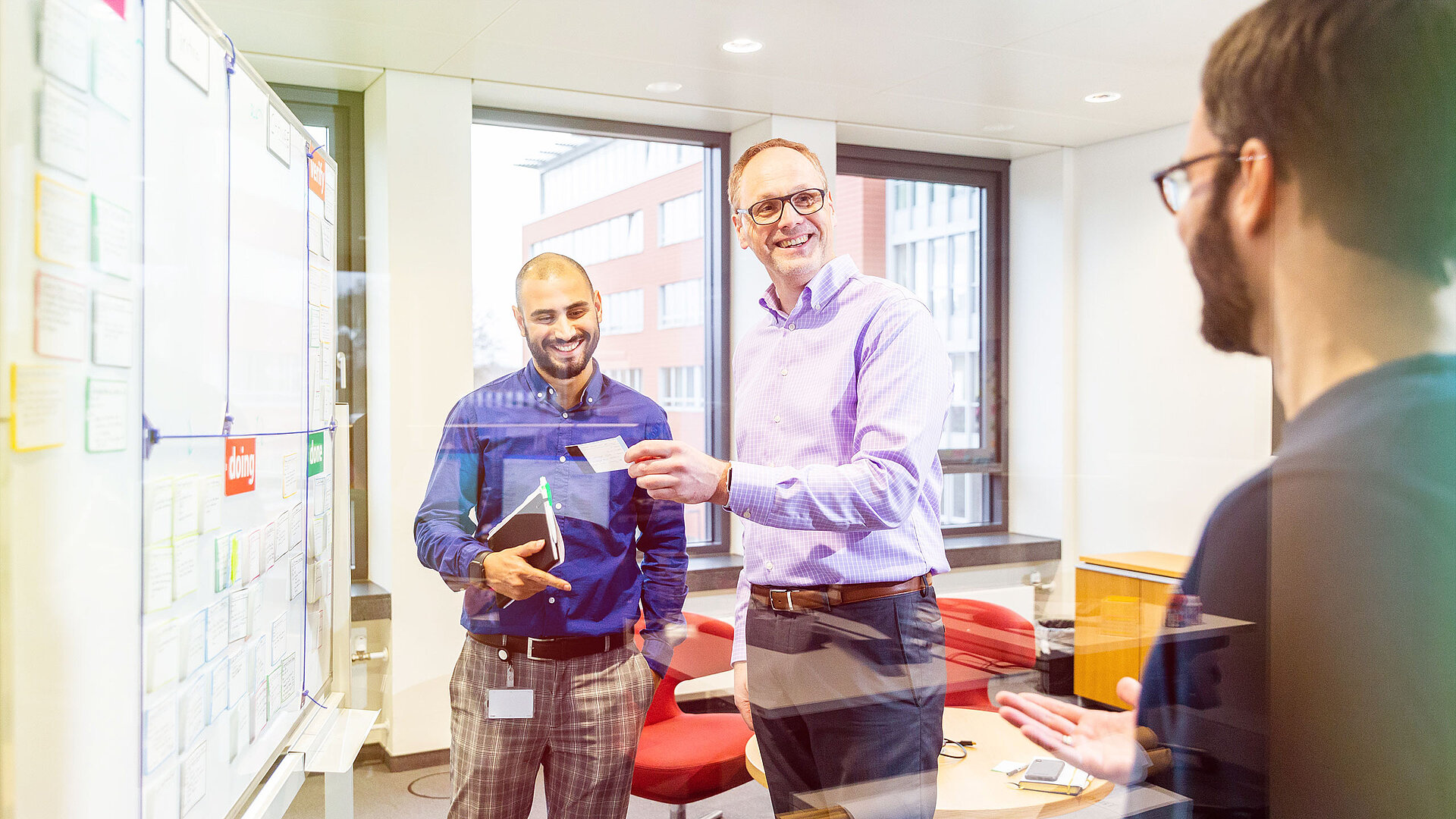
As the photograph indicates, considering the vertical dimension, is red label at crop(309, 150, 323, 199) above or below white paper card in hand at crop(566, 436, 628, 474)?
above

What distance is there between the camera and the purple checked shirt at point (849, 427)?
5.02 feet

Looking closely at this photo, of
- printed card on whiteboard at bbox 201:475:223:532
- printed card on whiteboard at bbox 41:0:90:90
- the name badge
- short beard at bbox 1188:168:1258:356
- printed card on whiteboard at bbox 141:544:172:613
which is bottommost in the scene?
the name badge

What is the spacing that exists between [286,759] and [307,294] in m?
0.84

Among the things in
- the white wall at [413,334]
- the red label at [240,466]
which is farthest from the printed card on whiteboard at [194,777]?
the white wall at [413,334]

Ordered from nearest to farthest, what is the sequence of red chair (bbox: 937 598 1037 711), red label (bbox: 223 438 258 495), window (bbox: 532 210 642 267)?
red label (bbox: 223 438 258 495) < window (bbox: 532 210 642 267) < red chair (bbox: 937 598 1037 711)

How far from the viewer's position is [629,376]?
2.10 metres

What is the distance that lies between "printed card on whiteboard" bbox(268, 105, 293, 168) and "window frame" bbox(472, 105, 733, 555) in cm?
83

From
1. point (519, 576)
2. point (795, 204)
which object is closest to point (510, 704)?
point (519, 576)

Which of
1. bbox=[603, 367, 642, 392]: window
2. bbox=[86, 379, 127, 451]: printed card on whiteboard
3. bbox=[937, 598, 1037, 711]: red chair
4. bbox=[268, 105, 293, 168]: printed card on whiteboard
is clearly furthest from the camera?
bbox=[937, 598, 1037, 711]: red chair

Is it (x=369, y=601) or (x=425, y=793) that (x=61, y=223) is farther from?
(x=425, y=793)

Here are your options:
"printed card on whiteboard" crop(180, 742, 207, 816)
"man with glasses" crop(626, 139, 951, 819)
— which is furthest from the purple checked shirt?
"printed card on whiteboard" crop(180, 742, 207, 816)

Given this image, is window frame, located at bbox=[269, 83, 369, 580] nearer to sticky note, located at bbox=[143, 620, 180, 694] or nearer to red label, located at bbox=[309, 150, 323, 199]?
red label, located at bbox=[309, 150, 323, 199]

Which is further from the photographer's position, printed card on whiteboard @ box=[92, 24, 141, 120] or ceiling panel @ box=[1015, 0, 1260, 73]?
ceiling panel @ box=[1015, 0, 1260, 73]

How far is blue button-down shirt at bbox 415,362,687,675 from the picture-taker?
199 centimetres
